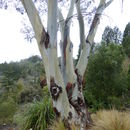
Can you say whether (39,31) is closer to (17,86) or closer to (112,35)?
(17,86)

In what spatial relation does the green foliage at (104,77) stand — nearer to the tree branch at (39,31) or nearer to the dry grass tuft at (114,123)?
the dry grass tuft at (114,123)

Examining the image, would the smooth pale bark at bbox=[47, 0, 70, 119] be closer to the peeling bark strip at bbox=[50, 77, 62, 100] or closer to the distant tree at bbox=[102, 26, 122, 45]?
the peeling bark strip at bbox=[50, 77, 62, 100]

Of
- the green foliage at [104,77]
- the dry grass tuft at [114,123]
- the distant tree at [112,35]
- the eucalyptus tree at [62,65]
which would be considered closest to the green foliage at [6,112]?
the green foliage at [104,77]

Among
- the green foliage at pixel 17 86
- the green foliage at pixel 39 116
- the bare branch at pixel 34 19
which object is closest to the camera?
the bare branch at pixel 34 19

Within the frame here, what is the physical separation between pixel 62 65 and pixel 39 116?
1675mm

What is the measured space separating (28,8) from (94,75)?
4.03 m

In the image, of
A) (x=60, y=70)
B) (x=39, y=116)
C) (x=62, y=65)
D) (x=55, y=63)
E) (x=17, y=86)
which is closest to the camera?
(x=55, y=63)

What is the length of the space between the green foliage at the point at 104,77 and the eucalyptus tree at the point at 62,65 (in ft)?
8.42

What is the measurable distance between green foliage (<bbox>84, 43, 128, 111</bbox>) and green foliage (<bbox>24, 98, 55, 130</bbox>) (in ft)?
6.89

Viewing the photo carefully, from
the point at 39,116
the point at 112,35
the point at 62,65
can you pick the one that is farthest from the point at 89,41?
the point at 112,35

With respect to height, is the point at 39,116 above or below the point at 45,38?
below

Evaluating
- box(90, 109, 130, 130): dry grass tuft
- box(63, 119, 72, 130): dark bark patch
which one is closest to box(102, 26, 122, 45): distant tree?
box(63, 119, 72, 130): dark bark patch

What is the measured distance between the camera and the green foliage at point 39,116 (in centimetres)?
544

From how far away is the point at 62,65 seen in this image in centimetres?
480
